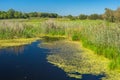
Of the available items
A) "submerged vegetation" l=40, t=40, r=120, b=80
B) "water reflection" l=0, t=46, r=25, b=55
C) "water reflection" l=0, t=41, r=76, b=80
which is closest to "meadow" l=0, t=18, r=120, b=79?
"submerged vegetation" l=40, t=40, r=120, b=80

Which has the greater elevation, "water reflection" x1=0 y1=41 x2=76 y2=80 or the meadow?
the meadow

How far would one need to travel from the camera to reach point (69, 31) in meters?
31.5

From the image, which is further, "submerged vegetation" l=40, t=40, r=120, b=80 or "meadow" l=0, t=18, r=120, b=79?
"meadow" l=0, t=18, r=120, b=79

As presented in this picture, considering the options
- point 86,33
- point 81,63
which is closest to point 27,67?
point 81,63

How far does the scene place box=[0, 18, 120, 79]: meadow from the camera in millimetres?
16083

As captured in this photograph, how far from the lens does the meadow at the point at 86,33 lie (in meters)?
16.1

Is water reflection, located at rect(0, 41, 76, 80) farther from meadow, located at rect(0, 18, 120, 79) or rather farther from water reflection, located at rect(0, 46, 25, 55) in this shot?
meadow, located at rect(0, 18, 120, 79)

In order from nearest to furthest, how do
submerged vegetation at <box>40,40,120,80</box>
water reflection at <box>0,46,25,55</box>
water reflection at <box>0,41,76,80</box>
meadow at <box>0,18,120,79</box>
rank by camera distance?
1. water reflection at <box>0,41,76,80</box>
2. submerged vegetation at <box>40,40,120,80</box>
3. meadow at <box>0,18,120,79</box>
4. water reflection at <box>0,46,25,55</box>

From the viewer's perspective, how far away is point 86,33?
2414 cm

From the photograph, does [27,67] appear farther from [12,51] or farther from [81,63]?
[12,51]

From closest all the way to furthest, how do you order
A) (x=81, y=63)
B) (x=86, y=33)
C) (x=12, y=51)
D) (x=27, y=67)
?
(x=27, y=67)
(x=81, y=63)
(x=12, y=51)
(x=86, y=33)

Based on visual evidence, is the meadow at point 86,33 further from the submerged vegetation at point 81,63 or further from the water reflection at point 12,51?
the water reflection at point 12,51

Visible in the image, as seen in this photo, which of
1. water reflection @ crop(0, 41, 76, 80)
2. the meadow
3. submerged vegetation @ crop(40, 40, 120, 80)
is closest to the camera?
water reflection @ crop(0, 41, 76, 80)

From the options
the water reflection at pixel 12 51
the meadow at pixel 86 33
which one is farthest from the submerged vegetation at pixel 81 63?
the water reflection at pixel 12 51
